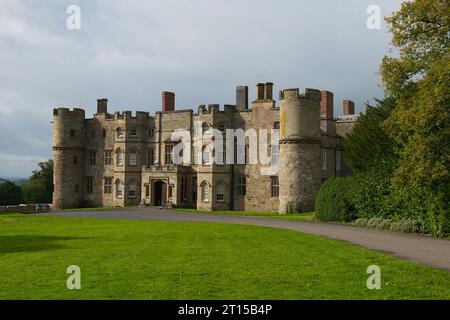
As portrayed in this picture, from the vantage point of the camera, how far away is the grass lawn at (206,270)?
35.4 ft

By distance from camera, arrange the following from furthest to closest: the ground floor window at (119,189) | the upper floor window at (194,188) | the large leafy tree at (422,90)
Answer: the ground floor window at (119,189), the upper floor window at (194,188), the large leafy tree at (422,90)

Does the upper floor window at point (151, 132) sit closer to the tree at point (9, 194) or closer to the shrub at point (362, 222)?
the tree at point (9, 194)

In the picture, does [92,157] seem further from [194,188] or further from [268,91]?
[268,91]

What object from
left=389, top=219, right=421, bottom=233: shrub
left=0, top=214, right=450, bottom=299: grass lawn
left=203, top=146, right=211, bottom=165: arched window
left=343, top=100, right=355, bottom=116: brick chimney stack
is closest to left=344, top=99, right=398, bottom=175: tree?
left=389, top=219, right=421, bottom=233: shrub

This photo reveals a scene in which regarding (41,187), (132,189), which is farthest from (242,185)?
(41,187)

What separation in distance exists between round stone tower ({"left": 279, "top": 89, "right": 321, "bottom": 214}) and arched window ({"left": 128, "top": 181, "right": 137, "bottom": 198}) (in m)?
17.4

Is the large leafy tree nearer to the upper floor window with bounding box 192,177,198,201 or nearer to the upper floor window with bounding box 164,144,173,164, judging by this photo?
the upper floor window with bounding box 192,177,198,201

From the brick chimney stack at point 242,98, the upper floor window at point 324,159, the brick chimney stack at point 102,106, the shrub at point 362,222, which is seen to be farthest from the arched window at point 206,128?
the shrub at point 362,222

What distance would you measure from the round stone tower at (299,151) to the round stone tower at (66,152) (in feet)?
80.9

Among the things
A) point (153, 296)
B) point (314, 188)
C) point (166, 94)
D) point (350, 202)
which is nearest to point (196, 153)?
point (166, 94)

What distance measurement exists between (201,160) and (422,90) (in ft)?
100

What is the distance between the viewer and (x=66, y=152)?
189 feet
